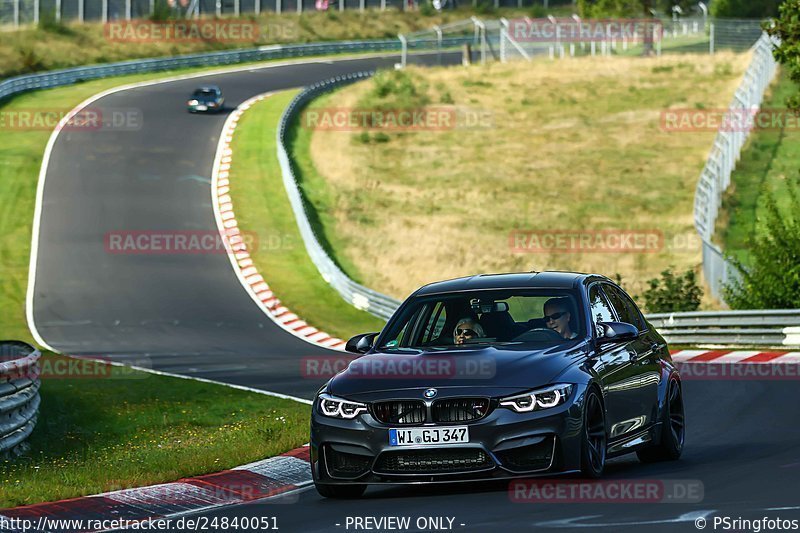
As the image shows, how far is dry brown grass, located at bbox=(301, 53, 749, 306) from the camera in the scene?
40.4 metres

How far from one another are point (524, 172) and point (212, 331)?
23.7m

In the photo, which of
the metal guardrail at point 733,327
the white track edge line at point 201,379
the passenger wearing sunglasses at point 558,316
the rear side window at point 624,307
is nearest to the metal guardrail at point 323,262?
the metal guardrail at point 733,327

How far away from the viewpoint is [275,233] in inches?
1642

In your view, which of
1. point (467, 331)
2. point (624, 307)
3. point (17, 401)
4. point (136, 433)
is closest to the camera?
point (467, 331)

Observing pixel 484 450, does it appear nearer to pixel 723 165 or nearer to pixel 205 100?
pixel 723 165

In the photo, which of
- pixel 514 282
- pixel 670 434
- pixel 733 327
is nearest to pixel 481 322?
pixel 514 282

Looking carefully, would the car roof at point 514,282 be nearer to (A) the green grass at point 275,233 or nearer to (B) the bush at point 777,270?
(B) the bush at point 777,270

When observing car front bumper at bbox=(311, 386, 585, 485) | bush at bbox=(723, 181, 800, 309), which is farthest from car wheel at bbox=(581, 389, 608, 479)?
bush at bbox=(723, 181, 800, 309)

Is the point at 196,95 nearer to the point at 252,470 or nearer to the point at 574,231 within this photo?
the point at 574,231

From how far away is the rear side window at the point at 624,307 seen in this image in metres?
11.4

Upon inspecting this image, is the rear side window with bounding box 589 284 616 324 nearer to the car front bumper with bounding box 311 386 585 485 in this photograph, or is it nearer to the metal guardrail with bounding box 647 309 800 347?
the car front bumper with bounding box 311 386 585 485

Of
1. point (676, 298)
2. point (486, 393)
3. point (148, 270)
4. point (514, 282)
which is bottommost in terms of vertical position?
point (148, 270)

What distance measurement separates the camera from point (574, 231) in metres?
43.5

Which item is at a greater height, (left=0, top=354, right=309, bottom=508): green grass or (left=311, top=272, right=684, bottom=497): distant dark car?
(left=311, top=272, right=684, bottom=497): distant dark car
